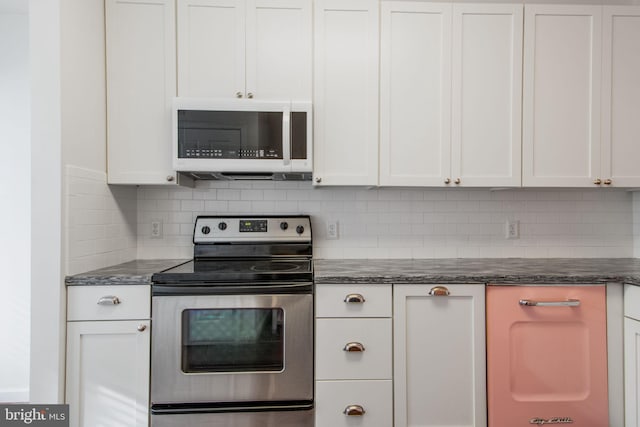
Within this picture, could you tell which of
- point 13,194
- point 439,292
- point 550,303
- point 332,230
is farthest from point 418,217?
point 13,194

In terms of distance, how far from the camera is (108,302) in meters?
1.64

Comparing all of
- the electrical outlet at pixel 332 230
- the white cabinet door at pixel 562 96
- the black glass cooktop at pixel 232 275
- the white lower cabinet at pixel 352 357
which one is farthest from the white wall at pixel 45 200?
the white cabinet door at pixel 562 96

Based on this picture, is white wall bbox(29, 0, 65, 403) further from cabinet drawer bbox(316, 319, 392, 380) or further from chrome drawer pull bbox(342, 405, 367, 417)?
chrome drawer pull bbox(342, 405, 367, 417)

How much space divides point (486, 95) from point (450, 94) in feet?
0.69

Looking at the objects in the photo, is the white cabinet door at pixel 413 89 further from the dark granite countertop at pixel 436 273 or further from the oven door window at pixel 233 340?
the oven door window at pixel 233 340

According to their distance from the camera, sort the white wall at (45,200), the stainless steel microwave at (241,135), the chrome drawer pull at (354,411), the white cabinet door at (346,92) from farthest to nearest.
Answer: the white cabinet door at (346,92) < the stainless steel microwave at (241,135) < the chrome drawer pull at (354,411) < the white wall at (45,200)

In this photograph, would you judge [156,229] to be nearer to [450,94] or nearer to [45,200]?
[45,200]

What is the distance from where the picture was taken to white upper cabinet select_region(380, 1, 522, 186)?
200cm

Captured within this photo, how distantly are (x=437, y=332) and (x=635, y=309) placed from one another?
36.6 inches

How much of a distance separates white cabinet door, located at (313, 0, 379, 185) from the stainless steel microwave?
13cm

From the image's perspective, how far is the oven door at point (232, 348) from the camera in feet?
5.47

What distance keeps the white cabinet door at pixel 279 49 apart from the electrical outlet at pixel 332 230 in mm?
797

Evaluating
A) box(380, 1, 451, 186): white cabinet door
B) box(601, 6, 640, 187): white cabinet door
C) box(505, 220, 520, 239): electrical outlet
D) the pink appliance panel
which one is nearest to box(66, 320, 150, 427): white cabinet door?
box(380, 1, 451, 186): white cabinet door

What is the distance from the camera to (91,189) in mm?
1813
